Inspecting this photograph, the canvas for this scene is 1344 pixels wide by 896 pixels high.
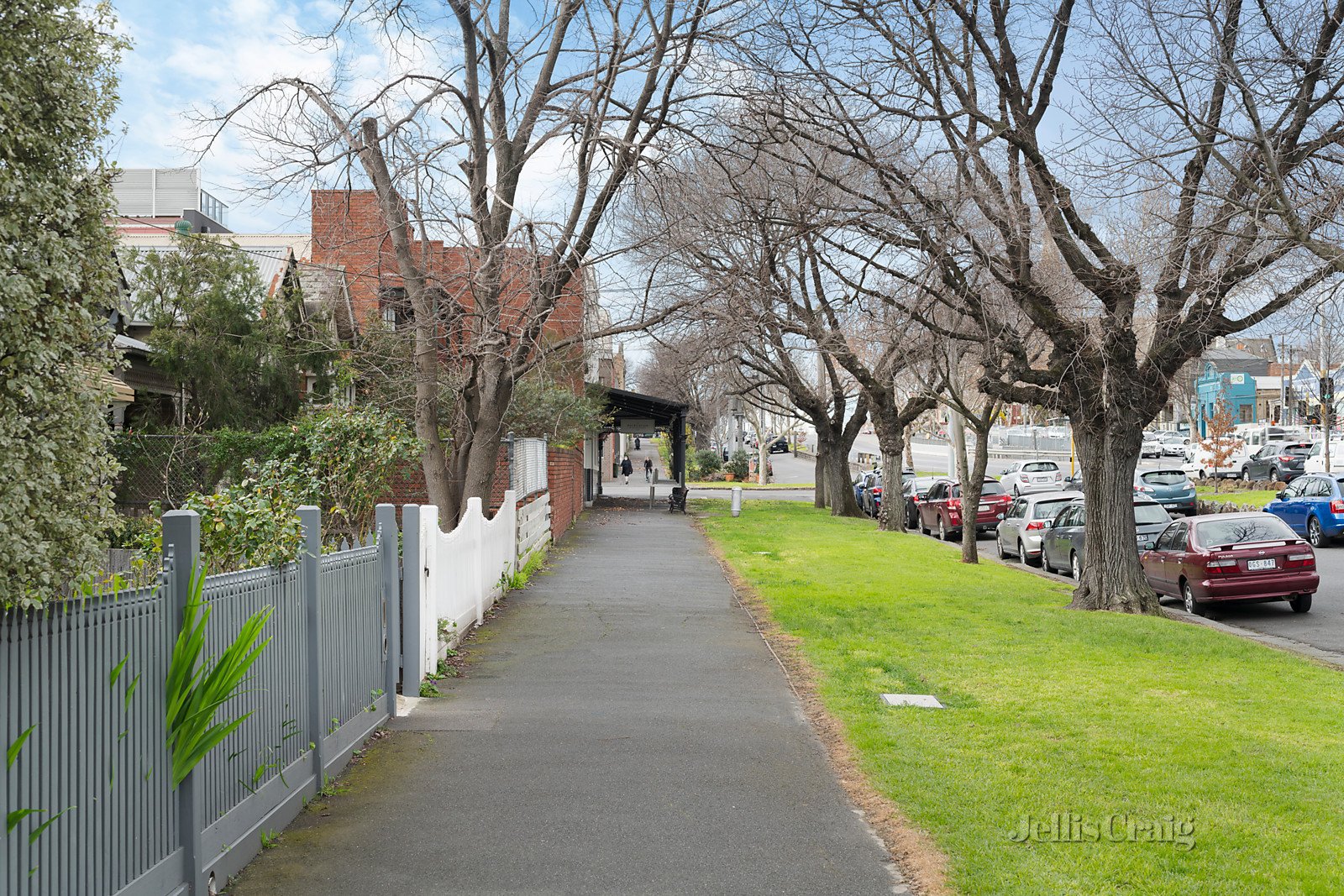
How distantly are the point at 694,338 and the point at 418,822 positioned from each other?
17327mm

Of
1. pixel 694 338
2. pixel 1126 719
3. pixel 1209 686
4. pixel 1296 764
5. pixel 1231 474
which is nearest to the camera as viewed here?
pixel 1296 764

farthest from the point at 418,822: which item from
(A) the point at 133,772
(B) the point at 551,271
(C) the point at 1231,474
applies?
(C) the point at 1231,474

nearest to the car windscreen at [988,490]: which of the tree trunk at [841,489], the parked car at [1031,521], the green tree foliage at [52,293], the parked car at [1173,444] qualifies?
the parked car at [1031,521]

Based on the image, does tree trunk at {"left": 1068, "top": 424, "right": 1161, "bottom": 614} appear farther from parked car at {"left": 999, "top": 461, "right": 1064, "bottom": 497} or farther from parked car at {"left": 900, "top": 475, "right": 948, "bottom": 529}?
parked car at {"left": 999, "top": 461, "right": 1064, "bottom": 497}

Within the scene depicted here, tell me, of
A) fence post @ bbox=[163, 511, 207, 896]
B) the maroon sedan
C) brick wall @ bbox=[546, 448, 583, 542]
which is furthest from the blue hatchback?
fence post @ bbox=[163, 511, 207, 896]

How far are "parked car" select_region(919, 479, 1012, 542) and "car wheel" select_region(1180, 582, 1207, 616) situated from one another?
506 inches

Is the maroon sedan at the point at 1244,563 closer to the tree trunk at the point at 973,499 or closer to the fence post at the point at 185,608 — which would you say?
the tree trunk at the point at 973,499

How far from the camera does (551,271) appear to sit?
13.5 meters

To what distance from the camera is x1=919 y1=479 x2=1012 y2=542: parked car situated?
1232 inches

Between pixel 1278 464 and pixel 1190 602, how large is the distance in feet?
112

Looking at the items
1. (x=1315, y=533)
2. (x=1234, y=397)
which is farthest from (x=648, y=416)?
(x=1234, y=397)

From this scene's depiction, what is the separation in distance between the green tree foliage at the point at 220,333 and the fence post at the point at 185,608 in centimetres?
1403

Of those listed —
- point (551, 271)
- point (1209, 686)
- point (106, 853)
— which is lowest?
point (1209, 686)

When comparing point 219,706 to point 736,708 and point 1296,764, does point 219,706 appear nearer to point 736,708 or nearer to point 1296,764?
point 736,708
